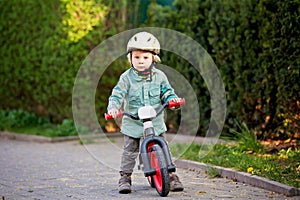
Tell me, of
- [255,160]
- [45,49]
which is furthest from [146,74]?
[45,49]

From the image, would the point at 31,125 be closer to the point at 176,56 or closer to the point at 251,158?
the point at 176,56

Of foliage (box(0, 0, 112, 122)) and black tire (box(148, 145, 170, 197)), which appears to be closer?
black tire (box(148, 145, 170, 197))

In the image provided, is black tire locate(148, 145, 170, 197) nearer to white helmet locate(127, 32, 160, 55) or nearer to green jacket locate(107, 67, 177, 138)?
green jacket locate(107, 67, 177, 138)

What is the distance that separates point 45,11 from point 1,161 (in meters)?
3.97

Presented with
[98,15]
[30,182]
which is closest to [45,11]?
[98,15]

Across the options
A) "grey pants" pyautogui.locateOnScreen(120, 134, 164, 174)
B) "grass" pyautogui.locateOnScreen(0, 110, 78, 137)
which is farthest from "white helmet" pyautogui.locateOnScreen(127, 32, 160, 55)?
"grass" pyautogui.locateOnScreen(0, 110, 78, 137)

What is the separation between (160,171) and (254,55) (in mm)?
3666

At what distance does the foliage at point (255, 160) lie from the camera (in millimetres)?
6520

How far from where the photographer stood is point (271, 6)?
859 centimetres

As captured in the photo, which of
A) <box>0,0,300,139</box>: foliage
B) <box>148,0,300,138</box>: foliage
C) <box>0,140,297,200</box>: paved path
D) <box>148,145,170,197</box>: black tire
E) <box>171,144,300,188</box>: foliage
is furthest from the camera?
<box>0,0,300,139</box>: foliage

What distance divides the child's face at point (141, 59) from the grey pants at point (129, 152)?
682 mm

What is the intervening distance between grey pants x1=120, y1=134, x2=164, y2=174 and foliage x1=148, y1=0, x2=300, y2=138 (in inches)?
107

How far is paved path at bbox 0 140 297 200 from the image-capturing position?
6.16m

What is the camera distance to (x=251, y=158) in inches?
292
